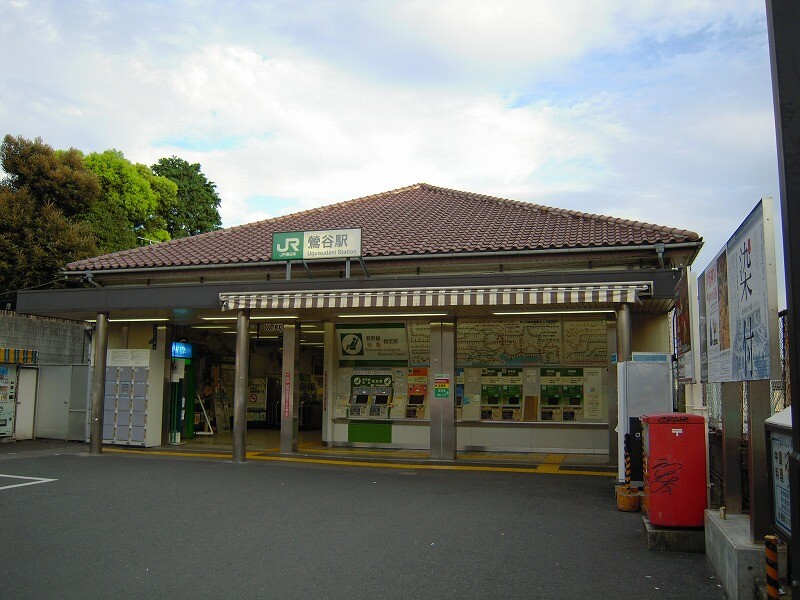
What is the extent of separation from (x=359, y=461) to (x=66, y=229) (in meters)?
18.0

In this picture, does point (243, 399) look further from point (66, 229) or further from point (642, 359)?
point (66, 229)

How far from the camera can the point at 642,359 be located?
10.1 meters

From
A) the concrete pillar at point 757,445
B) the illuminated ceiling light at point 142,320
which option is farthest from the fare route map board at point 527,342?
the concrete pillar at point 757,445

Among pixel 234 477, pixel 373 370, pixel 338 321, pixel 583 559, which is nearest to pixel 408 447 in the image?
pixel 373 370

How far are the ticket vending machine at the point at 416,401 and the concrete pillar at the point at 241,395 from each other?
4.04 m

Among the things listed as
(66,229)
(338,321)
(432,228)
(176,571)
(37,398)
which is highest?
(66,229)

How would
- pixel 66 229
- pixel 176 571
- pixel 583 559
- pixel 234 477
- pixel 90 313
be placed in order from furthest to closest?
pixel 66 229 → pixel 90 313 → pixel 234 477 → pixel 583 559 → pixel 176 571

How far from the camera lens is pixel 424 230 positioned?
17.0 metres

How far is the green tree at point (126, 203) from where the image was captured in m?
30.4

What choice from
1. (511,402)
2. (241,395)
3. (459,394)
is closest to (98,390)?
(241,395)

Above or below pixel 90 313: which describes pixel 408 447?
below

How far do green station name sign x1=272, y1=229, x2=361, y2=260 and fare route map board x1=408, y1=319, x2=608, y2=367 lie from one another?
2527 mm

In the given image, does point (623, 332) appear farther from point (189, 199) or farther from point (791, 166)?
point (189, 199)

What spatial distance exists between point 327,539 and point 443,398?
6.88 m
